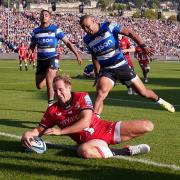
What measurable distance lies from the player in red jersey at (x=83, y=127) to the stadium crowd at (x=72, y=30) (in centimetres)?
5663

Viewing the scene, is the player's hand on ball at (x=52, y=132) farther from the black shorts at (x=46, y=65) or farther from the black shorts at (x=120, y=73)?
the black shorts at (x=46, y=65)

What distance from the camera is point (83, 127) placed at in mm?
7980

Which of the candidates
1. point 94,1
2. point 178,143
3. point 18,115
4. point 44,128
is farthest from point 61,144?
point 94,1

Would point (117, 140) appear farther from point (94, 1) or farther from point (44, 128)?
point (94, 1)

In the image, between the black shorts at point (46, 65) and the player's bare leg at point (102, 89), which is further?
the black shorts at point (46, 65)

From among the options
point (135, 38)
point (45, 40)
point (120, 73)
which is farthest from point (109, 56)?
point (45, 40)

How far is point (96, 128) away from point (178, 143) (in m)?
1.70

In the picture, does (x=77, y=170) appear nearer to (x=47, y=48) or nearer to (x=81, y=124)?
(x=81, y=124)

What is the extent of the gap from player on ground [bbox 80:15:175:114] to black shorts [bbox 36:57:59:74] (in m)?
2.19

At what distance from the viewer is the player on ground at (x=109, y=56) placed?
35.6ft

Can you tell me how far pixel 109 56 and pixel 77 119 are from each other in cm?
333

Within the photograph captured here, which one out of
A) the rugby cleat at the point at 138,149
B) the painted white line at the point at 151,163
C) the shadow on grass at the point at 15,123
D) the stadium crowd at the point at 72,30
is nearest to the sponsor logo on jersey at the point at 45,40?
the shadow on grass at the point at 15,123

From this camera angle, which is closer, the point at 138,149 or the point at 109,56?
the point at 138,149

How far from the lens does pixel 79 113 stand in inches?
317
